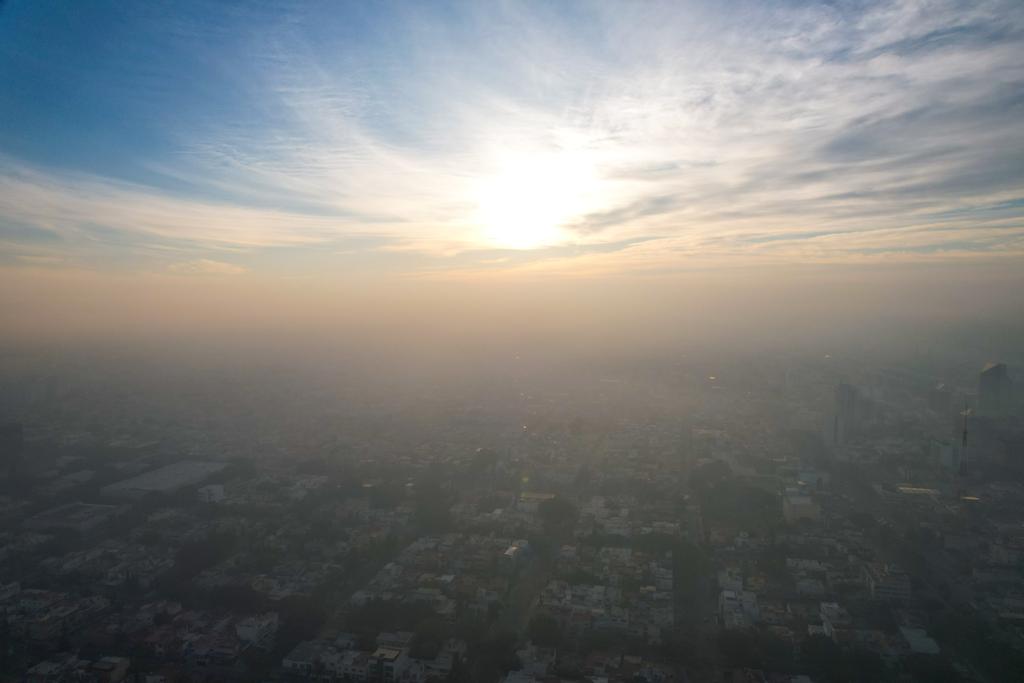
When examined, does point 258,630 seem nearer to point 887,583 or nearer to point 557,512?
point 557,512

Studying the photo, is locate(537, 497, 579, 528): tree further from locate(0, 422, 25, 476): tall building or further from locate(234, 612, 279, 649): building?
locate(0, 422, 25, 476): tall building

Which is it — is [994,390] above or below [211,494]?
above

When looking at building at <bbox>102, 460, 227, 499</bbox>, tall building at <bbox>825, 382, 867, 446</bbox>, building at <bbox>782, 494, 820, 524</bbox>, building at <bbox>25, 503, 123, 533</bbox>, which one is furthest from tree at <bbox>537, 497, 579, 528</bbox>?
tall building at <bbox>825, 382, 867, 446</bbox>

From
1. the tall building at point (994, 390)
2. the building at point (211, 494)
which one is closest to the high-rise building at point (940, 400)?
the tall building at point (994, 390)

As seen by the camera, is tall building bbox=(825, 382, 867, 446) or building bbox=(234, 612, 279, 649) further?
tall building bbox=(825, 382, 867, 446)

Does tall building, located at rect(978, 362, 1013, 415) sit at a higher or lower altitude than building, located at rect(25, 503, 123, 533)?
higher

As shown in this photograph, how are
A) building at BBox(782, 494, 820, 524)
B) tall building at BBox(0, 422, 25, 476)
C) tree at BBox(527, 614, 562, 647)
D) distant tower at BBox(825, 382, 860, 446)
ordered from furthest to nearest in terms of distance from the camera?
distant tower at BBox(825, 382, 860, 446) → tall building at BBox(0, 422, 25, 476) → building at BBox(782, 494, 820, 524) → tree at BBox(527, 614, 562, 647)

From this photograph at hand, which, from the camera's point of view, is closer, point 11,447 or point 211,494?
point 211,494

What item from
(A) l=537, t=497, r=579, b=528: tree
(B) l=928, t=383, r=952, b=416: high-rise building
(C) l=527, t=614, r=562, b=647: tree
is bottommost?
(A) l=537, t=497, r=579, b=528: tree

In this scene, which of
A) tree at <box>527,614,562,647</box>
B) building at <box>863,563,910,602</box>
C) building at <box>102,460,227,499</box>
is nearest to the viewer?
tree at <box>527,614,562,647</box>

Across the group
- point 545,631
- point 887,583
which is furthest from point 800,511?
point 545,631
